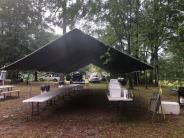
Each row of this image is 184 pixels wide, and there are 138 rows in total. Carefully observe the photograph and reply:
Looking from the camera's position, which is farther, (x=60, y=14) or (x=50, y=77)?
(x=50, y=77)

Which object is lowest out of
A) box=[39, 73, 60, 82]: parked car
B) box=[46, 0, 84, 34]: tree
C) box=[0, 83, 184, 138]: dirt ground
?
box=[0, 83, 184, 138]: dirt ground

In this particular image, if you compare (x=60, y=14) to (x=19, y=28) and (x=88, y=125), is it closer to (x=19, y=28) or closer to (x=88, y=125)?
(x=19, y=28)

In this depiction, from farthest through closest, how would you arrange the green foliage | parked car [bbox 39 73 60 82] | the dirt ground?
parked car [bbox 39 73 60 82] < the green foliage < the dirt ground

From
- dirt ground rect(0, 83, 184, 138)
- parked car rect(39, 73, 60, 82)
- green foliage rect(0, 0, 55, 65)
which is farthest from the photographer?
parked car rect(39, 73, 60, 82)

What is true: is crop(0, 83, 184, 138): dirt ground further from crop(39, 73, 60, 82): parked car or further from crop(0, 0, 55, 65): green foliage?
crop(39, 73, 60, 82): parked car

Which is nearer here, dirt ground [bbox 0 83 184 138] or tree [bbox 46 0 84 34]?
dirt ground [bbox 0 83 184 138]

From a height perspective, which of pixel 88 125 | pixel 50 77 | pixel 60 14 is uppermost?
pixel 60 14

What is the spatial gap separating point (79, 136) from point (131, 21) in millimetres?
13311

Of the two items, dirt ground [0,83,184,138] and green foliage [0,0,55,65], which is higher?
green foliage [0,0,55,65]

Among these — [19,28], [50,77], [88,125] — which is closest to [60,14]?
[19,28]

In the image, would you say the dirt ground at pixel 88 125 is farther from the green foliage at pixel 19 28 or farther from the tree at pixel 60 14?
the green foliage at pixel 19 28

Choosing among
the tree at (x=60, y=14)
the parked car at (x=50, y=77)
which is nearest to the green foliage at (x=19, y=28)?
the tree at (x=60, y=14)

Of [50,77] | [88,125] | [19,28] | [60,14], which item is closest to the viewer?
[88,125]

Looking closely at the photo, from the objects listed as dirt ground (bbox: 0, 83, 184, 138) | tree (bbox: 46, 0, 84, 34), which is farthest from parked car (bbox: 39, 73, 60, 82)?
dirt ground (bbox: 0, 83, 184, 138)
